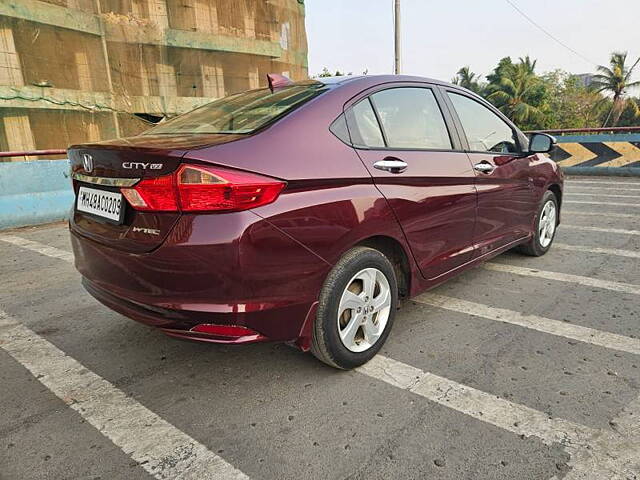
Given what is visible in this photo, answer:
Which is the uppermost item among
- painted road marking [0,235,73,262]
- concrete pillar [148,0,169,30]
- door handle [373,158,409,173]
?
concrete pillar [148,0,169,30]

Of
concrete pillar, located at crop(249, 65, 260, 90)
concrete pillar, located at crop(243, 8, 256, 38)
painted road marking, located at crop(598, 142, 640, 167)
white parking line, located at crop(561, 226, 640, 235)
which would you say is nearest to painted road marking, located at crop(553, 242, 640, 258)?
white parking line, located at crop(561, 226, 640, 235)

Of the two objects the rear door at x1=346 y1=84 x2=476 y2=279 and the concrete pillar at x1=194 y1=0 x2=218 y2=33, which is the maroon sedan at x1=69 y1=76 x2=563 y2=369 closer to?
the rear door at x1=346 y1=84 x2=476 y2=279

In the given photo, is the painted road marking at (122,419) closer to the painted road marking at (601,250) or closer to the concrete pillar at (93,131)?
the painted road marking at (601,250)

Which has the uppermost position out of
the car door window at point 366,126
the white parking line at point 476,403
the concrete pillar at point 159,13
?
the concrete pillar at point 159,13

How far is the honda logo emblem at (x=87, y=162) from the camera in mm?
2345

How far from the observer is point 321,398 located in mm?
2299

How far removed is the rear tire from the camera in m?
4.43

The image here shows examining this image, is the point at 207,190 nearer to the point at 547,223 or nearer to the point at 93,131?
the point at 547,223

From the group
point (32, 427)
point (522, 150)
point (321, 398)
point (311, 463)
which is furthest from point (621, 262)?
point (32, 427)

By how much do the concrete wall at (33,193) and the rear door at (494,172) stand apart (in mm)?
6080

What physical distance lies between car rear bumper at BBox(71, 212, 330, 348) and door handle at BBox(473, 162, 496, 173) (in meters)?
1.66

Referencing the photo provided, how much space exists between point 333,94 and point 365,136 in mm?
288

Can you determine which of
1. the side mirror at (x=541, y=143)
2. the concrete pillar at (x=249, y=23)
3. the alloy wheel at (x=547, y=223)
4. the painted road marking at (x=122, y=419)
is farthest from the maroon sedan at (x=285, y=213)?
the concrete pillar at (x=249, y=23)

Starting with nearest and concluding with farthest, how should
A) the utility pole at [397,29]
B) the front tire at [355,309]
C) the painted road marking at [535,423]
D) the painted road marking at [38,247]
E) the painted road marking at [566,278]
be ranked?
1. the painted road marking at [535,423]
2. the front tire at [355,309]
3. the painted road marking at [566,278]
4. the painted road marking at [38,247]
5. the utility pole at [397,29]
